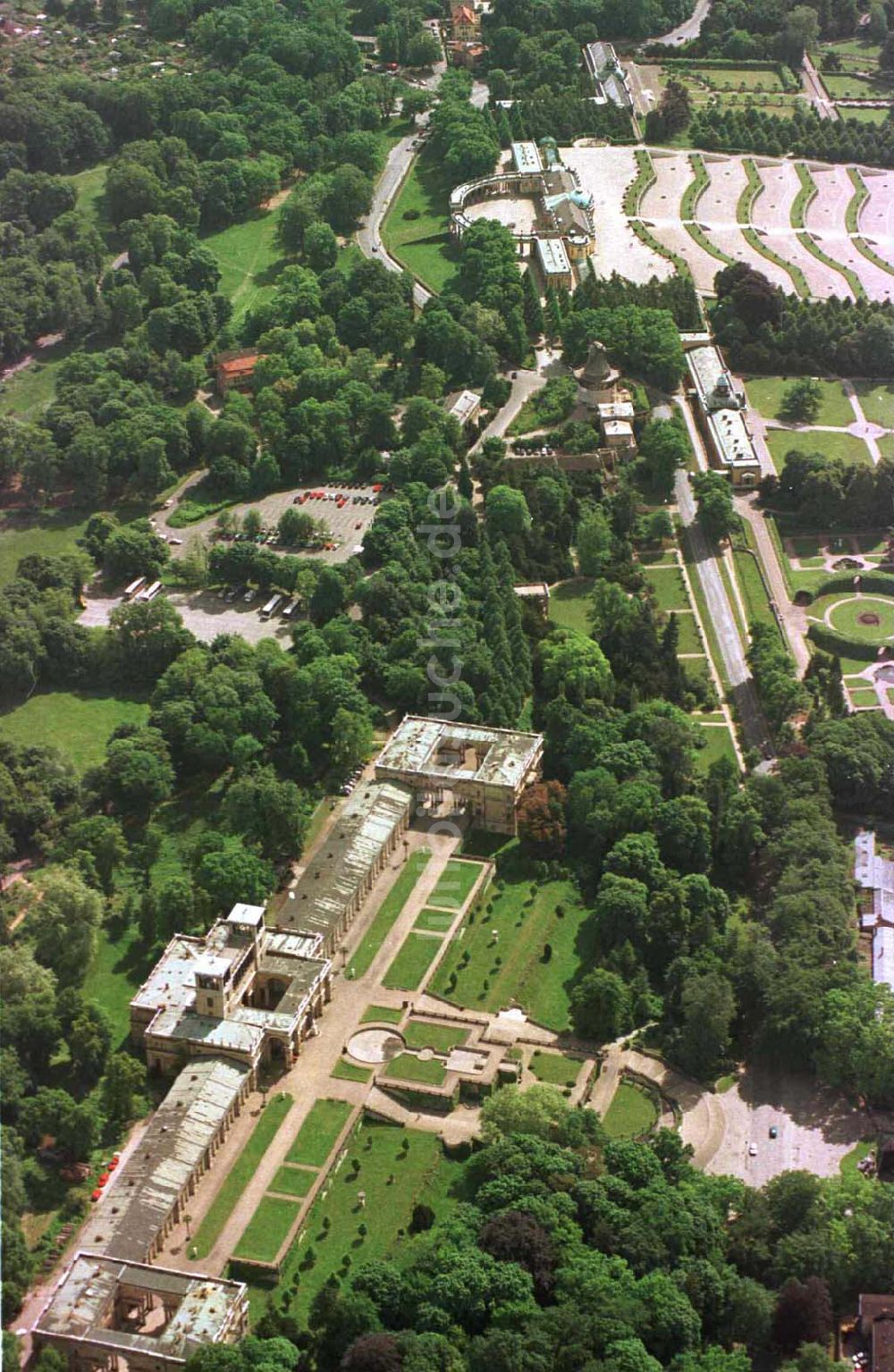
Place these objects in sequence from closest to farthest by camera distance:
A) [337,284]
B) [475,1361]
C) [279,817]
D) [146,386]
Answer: [475,1361], [279,817], [146,386], [337,284]

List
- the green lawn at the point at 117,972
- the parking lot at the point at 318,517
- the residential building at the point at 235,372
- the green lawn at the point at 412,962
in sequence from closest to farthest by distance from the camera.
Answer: the green lawn at the point at 117,972
the green lawn at the point at 412,962
the parking lot at the point at 318,517
the residential building at the point at 235,372

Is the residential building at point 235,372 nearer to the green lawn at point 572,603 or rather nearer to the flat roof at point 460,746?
the green lawn at point 572,603

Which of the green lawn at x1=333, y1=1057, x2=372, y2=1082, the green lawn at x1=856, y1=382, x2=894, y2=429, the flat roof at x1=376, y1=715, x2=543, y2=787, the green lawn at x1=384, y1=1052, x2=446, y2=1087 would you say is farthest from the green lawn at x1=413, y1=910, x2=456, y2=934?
the green lawn at x1=856, y1=382, x2=894, y2=429

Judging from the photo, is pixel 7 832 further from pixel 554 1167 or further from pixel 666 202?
pixel 666 202

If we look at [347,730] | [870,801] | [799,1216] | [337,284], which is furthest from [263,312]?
[799,1216]

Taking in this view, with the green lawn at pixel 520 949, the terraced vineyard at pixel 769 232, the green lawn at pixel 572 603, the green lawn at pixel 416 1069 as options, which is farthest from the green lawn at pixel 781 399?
the green lawn at pixel 416 1069

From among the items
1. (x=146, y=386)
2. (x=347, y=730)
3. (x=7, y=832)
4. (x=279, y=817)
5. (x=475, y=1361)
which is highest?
(x=146, y=386)

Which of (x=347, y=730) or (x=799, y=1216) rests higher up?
(x=347, y=730)

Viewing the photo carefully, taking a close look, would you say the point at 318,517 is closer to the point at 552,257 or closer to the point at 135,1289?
the point at 552,257
